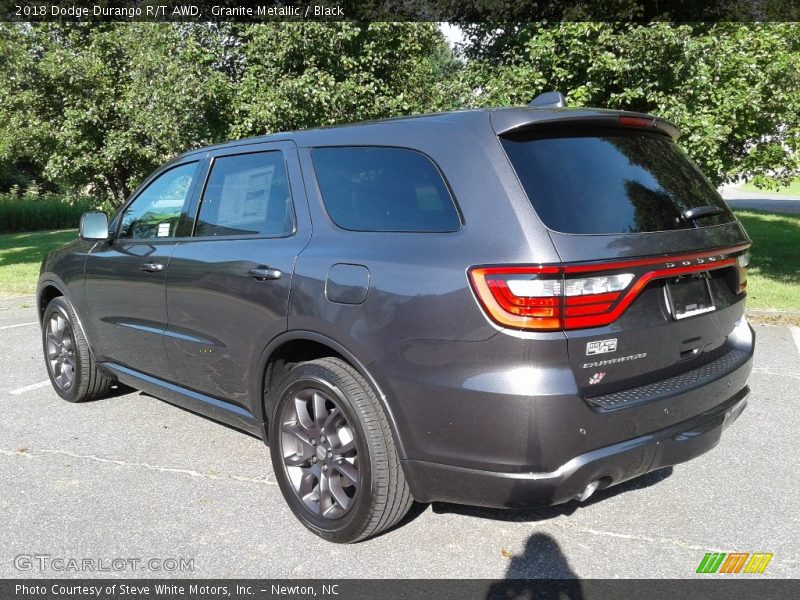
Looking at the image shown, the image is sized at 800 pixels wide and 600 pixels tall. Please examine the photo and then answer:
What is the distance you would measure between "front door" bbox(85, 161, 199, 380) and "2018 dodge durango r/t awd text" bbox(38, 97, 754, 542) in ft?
1.78

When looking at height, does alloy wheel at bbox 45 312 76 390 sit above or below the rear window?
below

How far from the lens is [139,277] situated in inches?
171

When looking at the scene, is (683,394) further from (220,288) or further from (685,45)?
(685,45)

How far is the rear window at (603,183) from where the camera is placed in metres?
2.63

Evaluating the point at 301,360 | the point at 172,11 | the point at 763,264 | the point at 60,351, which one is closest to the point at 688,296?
the point at 301,360

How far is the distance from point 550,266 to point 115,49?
16464mm

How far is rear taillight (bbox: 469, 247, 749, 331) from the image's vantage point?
2.46m

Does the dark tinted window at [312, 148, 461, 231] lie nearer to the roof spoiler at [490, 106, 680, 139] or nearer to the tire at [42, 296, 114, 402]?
the roof spoiler at [490, 106, 680, 139]

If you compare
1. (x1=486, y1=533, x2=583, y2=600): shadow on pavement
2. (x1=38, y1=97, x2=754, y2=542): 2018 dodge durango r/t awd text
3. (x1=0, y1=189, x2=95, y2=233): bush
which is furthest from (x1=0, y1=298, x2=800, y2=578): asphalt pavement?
(x1=0, y1=189, x2=95, y2=233): bush

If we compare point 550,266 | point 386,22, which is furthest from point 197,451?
point 386,22

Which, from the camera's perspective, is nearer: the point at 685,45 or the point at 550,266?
the point at 550,266

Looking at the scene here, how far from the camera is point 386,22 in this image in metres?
12.0

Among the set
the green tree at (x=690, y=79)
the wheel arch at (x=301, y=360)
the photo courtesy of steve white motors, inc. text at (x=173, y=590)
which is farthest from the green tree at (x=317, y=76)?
the photo courtesy of steve white motors, inc. text at (x=173, y=590)

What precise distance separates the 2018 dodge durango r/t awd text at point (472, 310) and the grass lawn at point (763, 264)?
6216 mm
